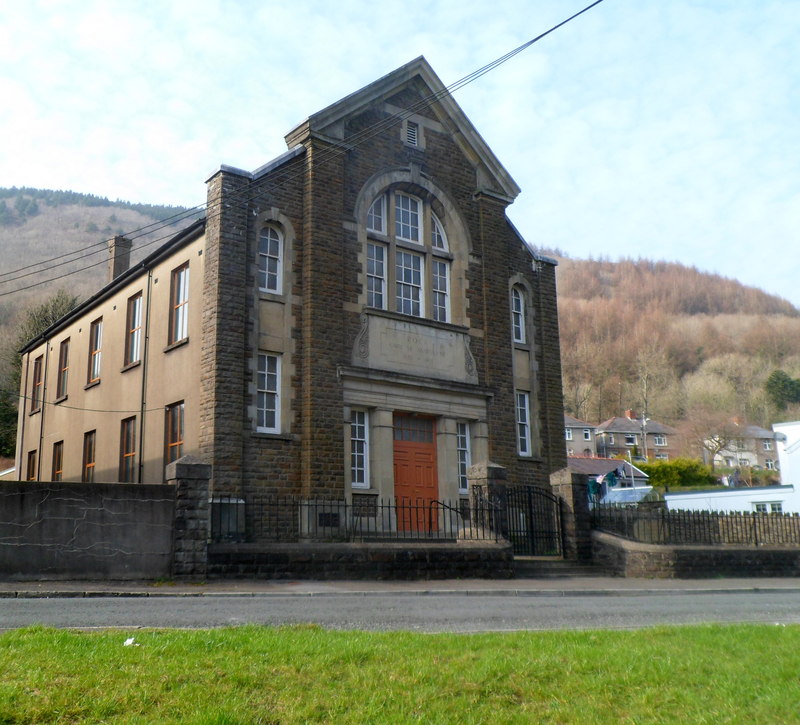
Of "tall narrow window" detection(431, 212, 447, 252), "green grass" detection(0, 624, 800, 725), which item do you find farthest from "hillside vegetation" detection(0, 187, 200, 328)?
"green grass" detection(0, 624, 800, 725)

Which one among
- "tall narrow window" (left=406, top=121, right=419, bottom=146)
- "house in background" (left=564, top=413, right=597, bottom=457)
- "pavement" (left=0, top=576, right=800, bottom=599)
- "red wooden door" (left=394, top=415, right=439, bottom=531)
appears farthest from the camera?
"house in background" (left=564, top=413, right=597, bottom=457)

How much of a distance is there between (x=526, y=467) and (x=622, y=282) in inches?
5821

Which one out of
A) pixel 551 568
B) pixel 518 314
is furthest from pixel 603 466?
pixel 551 568

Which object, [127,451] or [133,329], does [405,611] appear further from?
[133,329]

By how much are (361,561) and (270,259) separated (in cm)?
807

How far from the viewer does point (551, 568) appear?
18891 mm

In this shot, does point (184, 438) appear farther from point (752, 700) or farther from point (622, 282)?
point (622, 282)

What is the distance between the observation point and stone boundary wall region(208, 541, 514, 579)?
15.1 m

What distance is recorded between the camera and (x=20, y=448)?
107 feet

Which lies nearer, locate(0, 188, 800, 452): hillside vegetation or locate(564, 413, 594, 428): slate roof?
locate(564, 413, 594, 428): slate roof

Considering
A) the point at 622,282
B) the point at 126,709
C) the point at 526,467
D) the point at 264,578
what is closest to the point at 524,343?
the point at 526,467

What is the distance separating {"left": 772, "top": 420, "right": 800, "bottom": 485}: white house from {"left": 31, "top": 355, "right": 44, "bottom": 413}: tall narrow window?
29.7 m

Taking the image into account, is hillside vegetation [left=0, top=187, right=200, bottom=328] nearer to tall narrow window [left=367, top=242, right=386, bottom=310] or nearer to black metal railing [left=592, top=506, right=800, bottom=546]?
tall narrow window [left=367, top=242, right=386, bottom=310]

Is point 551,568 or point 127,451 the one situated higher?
point 127,451
